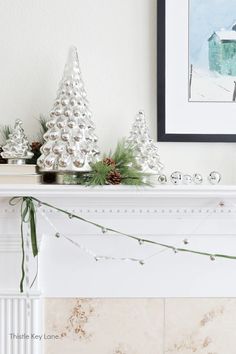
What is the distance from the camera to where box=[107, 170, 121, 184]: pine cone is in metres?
1.48

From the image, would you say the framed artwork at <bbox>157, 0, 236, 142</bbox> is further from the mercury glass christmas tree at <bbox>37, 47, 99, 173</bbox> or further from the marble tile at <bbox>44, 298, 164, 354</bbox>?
the marble tile at <bbox>44, 298, 164, 354</bbox>

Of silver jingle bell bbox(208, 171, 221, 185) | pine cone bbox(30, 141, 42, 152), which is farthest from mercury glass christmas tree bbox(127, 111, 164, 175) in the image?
pine cone bbox(30, 141, 42, 152)

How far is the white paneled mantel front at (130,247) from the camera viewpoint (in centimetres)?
158

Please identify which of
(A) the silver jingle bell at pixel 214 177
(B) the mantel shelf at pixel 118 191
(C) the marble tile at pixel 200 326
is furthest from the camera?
(C) the marble tile at pixel 200 326

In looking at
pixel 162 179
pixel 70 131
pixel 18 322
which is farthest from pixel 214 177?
pixel 18 322

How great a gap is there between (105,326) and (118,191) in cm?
46

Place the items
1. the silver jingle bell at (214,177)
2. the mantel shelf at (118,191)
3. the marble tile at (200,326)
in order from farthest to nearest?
1. the marble tile at (200,326)
2. the silver jingle bell at (214,177)
3. the mantel shelf at (118,191)

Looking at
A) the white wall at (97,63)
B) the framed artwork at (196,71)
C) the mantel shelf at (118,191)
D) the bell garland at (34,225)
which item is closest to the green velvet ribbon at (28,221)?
the bell garland at (34,225)

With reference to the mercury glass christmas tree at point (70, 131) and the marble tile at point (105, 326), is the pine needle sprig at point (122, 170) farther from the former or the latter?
the marble tile at point (105, 326)

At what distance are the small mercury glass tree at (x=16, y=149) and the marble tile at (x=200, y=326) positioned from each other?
2.13ft

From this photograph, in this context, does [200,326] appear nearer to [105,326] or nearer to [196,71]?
[105,326]

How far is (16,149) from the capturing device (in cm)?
148

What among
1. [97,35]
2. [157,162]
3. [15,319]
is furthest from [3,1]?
[15,319]

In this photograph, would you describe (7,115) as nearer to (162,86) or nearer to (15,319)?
(162,86)
